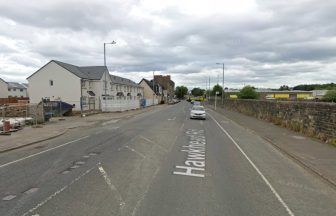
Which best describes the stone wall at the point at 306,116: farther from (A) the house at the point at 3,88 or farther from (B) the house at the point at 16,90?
(B) the house at the point at 16,90

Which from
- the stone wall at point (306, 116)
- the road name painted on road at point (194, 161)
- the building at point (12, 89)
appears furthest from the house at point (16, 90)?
the road name painted on road at point (194, 161)

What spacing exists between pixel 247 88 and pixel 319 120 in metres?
80.3

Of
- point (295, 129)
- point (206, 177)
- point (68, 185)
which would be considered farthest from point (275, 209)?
point (295, 129)

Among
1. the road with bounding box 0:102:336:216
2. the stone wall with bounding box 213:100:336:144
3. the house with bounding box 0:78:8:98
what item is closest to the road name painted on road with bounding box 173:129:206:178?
the road with bounding box 0:102:336:216

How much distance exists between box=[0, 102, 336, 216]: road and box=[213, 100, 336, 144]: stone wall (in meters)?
5.26

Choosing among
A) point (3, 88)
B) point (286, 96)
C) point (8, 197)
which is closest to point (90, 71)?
point (3, 88)

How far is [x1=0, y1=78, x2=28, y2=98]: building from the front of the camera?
90250 millimetres

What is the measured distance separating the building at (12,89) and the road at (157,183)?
299 feet

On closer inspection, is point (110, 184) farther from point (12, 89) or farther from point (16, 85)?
point (16, 85)

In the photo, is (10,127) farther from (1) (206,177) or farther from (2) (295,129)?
(2) (295,129)

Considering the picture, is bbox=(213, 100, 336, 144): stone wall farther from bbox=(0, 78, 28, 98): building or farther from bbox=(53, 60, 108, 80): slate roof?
bbox=(0, 78, 28, 98): building

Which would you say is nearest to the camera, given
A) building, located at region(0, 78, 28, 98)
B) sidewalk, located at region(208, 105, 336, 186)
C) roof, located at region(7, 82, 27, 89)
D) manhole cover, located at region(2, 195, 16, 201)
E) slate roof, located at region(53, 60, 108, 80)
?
manhole cover, located at region(2, 195, 16, 201)

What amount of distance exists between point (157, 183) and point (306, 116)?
47.7ft

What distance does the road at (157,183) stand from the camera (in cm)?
546
